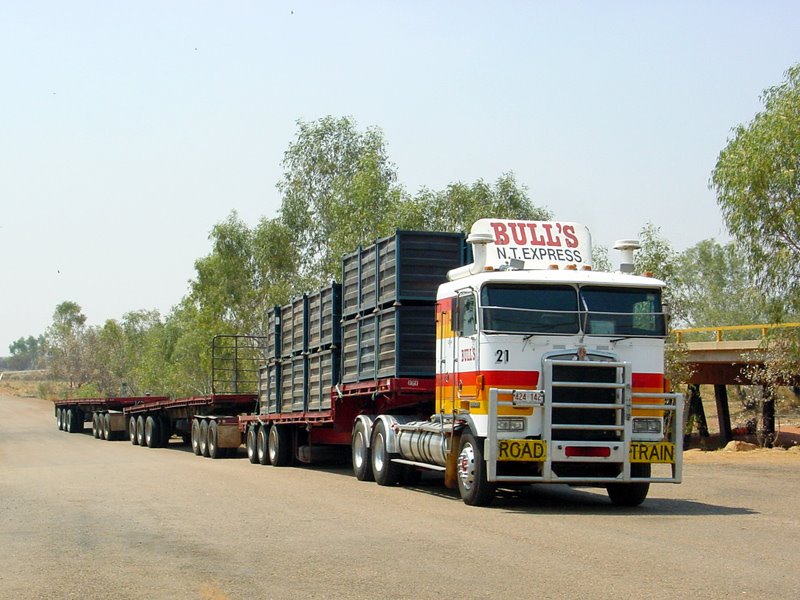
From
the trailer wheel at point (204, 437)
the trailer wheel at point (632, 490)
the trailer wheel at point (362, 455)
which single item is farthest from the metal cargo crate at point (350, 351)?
the trailer wheel at point (204, 437)

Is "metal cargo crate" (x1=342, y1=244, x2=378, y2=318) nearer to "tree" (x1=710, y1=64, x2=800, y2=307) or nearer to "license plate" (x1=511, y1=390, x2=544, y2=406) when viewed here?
"license plate" (x1=511, y1=390, x2=544, y2=406)

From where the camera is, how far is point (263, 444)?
26828mm

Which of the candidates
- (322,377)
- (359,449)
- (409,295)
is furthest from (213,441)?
(409,295)

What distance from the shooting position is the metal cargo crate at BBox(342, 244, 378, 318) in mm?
19530

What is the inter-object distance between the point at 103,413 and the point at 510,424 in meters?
33.6

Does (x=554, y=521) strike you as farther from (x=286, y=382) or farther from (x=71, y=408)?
(x=71, y=408)

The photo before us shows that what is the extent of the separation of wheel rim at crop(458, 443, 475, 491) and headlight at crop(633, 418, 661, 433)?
7.34 ft

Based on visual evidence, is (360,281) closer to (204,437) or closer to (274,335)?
(274,335)

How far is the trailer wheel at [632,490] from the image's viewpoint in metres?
15.2

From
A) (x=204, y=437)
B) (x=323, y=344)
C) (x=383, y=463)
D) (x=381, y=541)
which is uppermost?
(x=323, y=344)

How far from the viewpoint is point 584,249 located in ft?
54.2

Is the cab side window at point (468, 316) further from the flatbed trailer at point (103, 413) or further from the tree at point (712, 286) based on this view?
the tree at point (712, 286)

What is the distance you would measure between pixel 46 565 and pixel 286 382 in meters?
16.0

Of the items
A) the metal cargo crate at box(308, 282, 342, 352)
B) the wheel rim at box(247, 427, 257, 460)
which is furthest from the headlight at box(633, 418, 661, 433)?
the wheel rim at box(247, 427, 257, 460)
